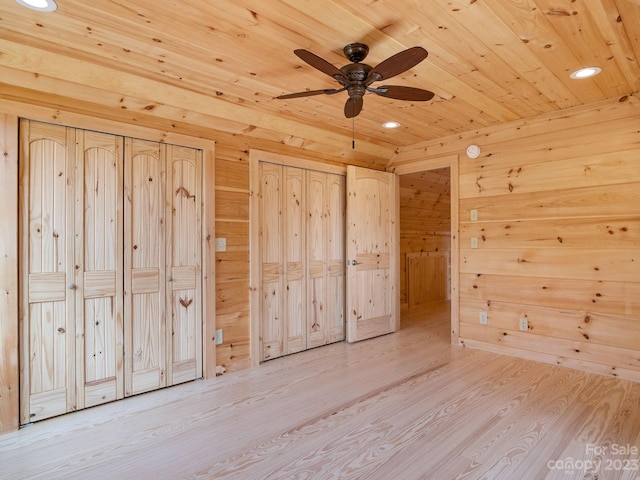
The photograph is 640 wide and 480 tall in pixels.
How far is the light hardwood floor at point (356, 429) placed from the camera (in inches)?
72.4

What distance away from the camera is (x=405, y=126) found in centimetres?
364

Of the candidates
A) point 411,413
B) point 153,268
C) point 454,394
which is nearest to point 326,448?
point 411,413

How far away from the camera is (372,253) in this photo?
431 centimetres

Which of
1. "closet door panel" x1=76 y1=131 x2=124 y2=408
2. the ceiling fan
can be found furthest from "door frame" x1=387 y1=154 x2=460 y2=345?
"closet door panel" x1=76 y1=131 x2=124 y2=408

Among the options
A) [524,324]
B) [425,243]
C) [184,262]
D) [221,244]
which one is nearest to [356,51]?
[221,244]

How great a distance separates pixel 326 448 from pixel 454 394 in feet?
3.88

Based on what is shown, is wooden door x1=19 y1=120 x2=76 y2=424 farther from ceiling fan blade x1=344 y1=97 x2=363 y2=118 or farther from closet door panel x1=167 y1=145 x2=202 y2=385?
ceiling fan blade x1=344 y1=97 x2=363 y2=118

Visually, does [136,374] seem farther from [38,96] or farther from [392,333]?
[392,333]

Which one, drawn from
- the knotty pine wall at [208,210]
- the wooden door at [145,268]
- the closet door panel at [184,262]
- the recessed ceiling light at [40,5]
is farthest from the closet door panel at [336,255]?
the recessed ceiling light at [40,5]

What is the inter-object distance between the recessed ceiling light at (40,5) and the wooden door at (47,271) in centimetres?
81

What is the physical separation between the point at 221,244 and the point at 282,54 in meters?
1.64

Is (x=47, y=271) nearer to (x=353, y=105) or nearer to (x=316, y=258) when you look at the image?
Result: (x=353, y=105)

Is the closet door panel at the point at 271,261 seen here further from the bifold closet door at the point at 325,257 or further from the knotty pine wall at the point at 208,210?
the bifold closet door at the point at 325,257

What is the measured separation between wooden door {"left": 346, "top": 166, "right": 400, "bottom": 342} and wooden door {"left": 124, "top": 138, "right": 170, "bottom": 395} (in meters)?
2.03
